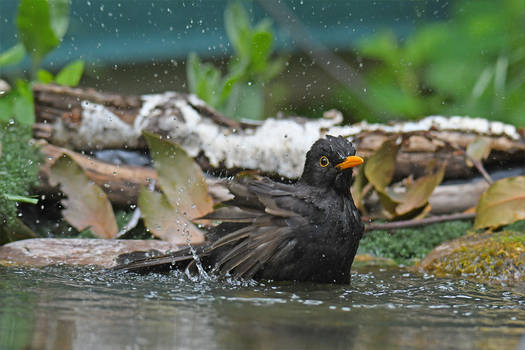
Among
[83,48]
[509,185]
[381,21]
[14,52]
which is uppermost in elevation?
[381,21]

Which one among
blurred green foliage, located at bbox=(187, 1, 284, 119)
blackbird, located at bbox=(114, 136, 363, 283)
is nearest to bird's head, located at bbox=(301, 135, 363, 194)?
blackbird, located at bbox=(114, 136, 363, 283)

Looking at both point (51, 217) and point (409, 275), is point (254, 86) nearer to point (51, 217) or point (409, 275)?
point (51, 217)

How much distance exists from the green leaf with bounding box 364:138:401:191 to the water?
3.91 feet

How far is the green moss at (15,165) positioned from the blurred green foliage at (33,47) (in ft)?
0.44

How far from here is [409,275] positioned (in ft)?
13.6

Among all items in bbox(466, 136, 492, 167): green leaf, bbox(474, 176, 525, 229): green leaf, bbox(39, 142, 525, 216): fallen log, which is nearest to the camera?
bbox(474, 176, 525, 229): green leaf

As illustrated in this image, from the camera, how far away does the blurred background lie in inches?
316

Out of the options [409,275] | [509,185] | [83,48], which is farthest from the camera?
[83,48]

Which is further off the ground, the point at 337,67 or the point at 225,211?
the point at 337,67

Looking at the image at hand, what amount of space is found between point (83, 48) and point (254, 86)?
8.67 feet

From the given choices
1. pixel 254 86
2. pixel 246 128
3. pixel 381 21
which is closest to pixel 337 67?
pixel 381 21

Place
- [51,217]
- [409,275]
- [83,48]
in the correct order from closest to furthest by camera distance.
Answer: [409,275], [51,217], [83,48]

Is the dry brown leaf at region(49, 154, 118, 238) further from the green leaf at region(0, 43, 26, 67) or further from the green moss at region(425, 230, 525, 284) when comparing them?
the green moss at region(425, 230, 525, 284)

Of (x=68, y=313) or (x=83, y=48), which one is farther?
(x=83, y=48)
